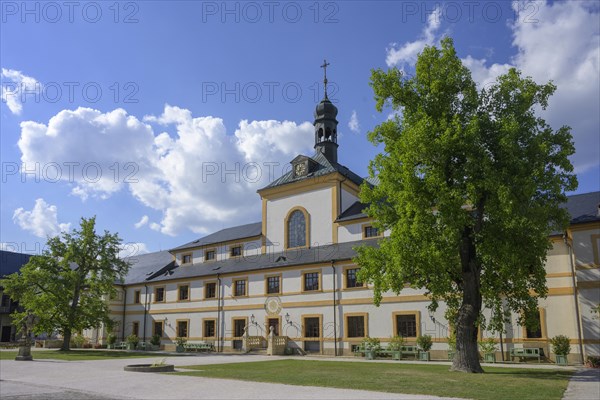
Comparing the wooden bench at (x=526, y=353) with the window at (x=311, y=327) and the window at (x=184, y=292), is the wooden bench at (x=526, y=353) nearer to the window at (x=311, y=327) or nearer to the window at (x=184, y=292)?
the window at (x=311, y=327)

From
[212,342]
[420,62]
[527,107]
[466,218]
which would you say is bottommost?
[212,342]

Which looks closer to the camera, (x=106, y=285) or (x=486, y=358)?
(x=486, y=358)

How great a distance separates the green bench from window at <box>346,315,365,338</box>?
39.9ft

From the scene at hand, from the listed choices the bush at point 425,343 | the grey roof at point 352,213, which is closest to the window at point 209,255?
the grey roof at point 352,213

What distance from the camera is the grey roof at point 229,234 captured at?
4275cm

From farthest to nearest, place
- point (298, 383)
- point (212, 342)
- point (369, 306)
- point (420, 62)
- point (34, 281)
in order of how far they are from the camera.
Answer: point (212, 342)
point (34, 281)
point (369, 306)
point (420, 62)
point (298, 383)

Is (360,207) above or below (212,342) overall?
above

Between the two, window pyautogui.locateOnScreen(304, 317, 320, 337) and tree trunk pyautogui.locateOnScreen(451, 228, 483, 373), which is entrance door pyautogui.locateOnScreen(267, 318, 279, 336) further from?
tree trunk pyautogui.locateOnScreen(451, 228, 483, 373)

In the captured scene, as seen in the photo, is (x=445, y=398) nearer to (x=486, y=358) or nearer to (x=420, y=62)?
(x=420, y=62)

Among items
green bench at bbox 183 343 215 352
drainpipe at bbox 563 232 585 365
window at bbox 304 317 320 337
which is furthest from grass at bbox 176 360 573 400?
green bench at bbox 183 343 215 352

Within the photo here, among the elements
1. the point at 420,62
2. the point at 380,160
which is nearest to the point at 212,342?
the point at 380,160

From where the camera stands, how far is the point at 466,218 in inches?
718

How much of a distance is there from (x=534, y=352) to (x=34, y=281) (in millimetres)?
33634

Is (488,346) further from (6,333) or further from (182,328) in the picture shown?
(6,333)
